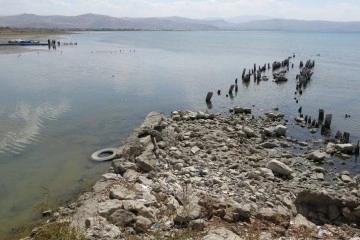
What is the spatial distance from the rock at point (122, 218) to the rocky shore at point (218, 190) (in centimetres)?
3

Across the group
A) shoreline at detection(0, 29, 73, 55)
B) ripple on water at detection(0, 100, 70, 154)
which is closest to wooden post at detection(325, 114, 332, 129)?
ripple on water at detection(0, 100, 70, 154)

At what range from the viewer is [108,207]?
1209 centimetres

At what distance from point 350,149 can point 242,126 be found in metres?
7.64

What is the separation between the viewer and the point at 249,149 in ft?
73.4

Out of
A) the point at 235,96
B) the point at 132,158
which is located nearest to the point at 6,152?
the point at 132,158

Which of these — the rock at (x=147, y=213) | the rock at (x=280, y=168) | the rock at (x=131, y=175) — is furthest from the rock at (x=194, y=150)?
the rock at (x=147, y=213)

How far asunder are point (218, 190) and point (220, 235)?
5.13 metres

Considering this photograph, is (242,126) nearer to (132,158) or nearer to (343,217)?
(132,158)

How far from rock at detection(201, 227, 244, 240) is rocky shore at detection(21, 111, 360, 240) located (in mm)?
29

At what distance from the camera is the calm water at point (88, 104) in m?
18.6

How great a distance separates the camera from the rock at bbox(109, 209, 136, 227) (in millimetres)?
11117

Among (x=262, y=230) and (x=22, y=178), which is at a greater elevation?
(x=262, y=230)

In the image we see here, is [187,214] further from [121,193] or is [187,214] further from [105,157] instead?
[105,157]

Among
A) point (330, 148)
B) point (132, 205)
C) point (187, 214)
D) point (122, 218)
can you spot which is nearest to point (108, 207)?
point (132, 205)
